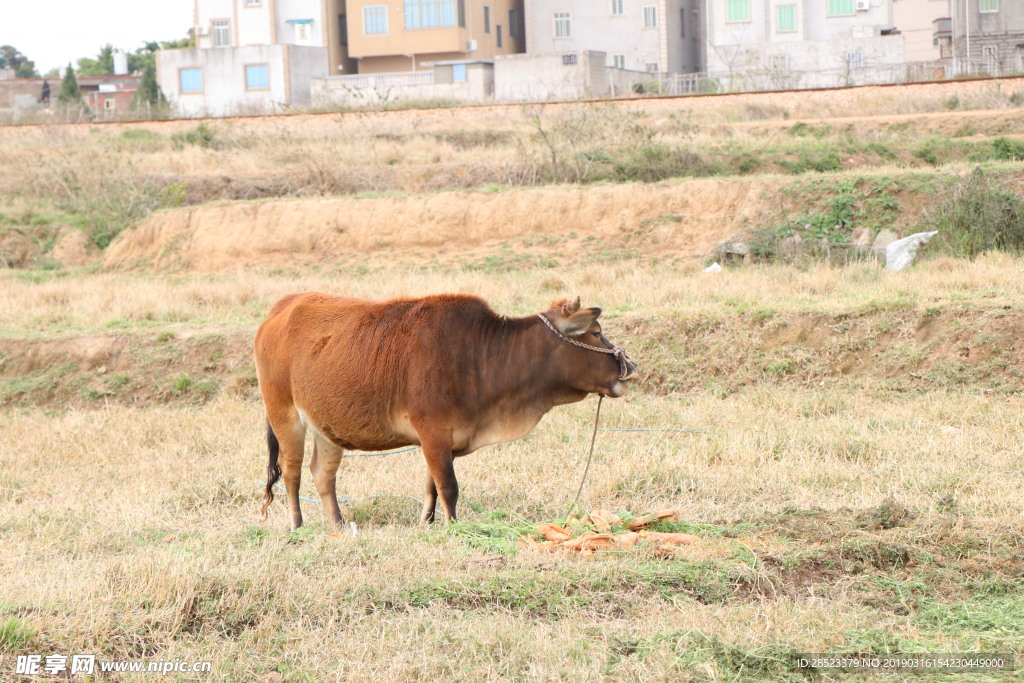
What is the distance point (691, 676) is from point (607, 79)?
148ft

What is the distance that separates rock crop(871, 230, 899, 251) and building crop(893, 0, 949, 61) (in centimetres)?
3391

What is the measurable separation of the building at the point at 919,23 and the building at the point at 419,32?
18.5m

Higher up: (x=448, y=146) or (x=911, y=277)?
(x=448, y=146)

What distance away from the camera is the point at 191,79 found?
178ft

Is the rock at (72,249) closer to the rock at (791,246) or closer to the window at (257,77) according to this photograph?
the rock at (791,246)

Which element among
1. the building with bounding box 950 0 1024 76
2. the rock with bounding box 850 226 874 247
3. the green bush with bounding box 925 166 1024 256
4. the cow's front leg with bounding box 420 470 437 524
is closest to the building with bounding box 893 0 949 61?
the building with bounding box 950 0 1024 76

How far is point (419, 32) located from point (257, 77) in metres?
7.72

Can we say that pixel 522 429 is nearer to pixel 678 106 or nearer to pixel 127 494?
pixel 127 494

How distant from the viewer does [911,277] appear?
14.4 meters

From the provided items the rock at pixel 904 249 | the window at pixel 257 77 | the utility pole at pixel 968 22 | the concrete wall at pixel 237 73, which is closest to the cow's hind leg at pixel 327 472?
the rock at pixel 904 249

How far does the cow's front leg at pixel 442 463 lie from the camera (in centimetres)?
715

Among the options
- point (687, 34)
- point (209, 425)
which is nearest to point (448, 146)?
point (209, 425)

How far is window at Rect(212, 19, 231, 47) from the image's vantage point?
185ft

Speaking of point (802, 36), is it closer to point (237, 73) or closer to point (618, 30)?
point (618, 30)
